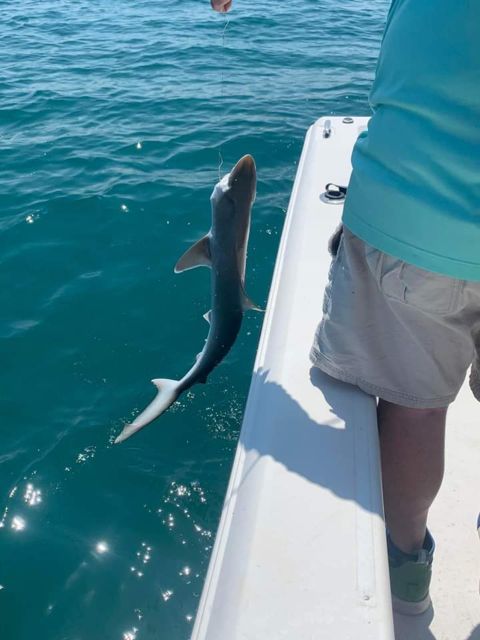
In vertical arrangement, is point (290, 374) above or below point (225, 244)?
below

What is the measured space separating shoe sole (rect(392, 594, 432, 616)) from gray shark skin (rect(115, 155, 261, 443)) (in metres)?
1.25

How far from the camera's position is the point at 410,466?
6.50 ft

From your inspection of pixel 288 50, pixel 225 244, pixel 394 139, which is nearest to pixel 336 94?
pixel 288 50

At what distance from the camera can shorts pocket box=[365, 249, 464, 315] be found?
1.67m

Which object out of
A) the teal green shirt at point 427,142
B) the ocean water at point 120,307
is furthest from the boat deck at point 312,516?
the ocean water at point 120,307

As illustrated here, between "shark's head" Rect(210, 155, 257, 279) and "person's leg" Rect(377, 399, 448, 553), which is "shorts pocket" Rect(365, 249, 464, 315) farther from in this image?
"shark's head" Rect(210, 155, 257, 279)

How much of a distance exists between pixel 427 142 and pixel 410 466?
1.10 m

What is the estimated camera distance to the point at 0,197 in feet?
19.9

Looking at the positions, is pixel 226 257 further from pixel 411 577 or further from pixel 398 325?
pixel 411 577

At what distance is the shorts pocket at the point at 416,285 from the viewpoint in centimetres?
167

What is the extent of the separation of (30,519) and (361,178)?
2.63 metres

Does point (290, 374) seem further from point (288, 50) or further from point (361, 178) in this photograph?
point (288, 50)

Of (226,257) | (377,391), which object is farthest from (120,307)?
(377,391)

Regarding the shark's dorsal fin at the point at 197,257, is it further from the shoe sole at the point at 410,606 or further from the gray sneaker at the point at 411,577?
the shoe sole at the point at 410,606
